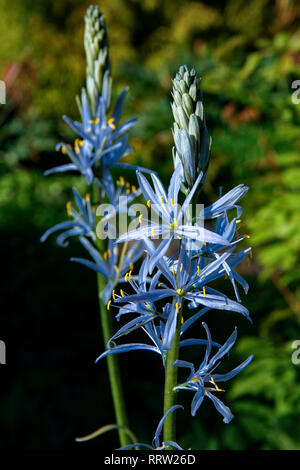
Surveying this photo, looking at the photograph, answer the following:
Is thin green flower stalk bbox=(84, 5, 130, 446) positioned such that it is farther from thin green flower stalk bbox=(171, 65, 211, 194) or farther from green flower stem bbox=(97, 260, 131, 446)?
thin green flower stalk bbox=(171, 65, 211, 194)

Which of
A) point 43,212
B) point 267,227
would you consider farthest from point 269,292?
point 43,212

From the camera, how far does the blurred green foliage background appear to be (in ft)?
9.51

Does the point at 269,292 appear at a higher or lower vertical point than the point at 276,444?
higher

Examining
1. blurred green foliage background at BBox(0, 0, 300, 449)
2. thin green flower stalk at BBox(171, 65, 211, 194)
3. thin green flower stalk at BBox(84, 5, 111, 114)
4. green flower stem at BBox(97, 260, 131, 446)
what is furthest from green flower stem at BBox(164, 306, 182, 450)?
blurred green foliage background at BBox(0, 0, 300, 449)

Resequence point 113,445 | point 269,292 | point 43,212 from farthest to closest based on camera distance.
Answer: point 43,212 < point 269,292 < point 113,445

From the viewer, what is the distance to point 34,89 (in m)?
10.1

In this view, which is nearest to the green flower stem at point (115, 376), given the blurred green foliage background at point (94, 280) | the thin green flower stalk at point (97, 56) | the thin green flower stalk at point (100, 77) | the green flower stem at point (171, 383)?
the thin green flower stalk at point (100, 77)

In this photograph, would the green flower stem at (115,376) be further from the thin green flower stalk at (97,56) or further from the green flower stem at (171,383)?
the thin green flower stalk at (97,56)

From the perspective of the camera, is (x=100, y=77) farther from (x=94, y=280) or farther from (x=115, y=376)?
(x=94, y=280)

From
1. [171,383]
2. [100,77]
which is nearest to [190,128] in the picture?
[171,383]

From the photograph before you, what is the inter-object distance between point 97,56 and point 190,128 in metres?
0.77

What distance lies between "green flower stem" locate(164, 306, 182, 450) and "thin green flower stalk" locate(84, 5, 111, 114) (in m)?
0.92

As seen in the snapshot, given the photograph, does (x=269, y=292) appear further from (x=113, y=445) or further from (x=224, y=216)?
(x=224, y=216)
